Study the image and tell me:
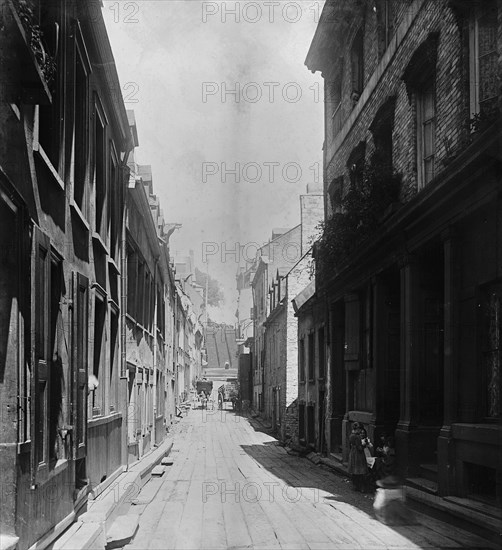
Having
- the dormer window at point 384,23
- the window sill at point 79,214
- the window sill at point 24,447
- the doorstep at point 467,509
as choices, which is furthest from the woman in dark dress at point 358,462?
the window sill at point 24,447

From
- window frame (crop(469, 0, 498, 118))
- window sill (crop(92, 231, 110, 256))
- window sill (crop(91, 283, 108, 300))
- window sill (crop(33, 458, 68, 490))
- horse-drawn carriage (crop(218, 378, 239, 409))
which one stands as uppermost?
window frame (crop(469, 0, 498, 118))

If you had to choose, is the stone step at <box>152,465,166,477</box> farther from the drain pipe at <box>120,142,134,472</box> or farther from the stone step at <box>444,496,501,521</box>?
the stone step at <box>444,496,501,521</box>

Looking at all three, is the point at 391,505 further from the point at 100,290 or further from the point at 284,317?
the point at 284,317

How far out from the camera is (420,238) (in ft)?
42.0

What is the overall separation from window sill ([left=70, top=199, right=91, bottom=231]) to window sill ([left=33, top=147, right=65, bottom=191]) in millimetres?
756

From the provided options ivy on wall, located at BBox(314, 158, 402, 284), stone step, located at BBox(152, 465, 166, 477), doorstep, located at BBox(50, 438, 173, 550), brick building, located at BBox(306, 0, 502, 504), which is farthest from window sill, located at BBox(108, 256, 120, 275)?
stone step, located at BBox(152, 465, 166, 477)

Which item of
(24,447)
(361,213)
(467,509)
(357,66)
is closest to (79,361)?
(24,447)

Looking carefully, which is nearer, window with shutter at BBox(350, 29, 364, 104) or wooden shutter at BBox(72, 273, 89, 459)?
wooden shutter at BBox(72, 273, 89, 459)

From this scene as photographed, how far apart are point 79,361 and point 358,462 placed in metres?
7.08

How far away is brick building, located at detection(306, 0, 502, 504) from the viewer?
10.4m

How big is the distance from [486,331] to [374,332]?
5603 mm

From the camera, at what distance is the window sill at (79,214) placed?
29.6 ft

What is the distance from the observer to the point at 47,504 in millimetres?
7008

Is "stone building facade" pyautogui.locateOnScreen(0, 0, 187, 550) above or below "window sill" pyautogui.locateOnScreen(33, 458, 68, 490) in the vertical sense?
above
